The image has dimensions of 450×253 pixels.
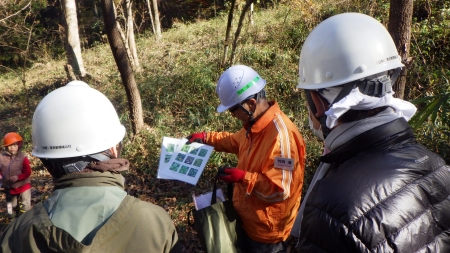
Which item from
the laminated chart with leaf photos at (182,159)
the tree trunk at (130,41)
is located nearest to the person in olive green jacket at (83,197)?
the laminated chart with leaf photos at (182,159)

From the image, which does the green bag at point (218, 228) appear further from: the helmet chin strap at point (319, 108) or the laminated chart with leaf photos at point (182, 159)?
the helmet chin strap at point (319, 108)

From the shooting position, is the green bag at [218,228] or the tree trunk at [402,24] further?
the tree trunk at [402,24]

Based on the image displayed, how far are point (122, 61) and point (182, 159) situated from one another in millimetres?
3113

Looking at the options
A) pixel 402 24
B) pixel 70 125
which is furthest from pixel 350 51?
pixel 402 24

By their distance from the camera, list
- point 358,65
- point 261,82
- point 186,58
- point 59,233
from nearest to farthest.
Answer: point 59,233 < point 358,65 < point 261,82 < point 186,58

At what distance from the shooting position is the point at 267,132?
253 centimetres

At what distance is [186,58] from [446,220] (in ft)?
27.4

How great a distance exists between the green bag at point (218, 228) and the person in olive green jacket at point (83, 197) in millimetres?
699

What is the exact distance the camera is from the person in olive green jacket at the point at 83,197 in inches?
54.1

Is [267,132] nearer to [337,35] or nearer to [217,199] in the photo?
[217,199]

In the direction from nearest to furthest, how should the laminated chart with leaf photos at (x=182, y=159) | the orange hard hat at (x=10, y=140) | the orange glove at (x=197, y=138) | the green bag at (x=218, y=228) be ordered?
1. the green bag at (x=218, y=228)
2. the laminated chart with leaf photos at (x=182, y=159)
3. the orange glove at (x=197, y=138)
4. the orange hard hat at (x=10, y=140)

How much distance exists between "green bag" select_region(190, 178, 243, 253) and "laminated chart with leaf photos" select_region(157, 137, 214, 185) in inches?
16.1

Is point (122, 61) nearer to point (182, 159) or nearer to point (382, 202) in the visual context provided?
point (182, 159)

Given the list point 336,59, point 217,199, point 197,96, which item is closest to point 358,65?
point 336,59
